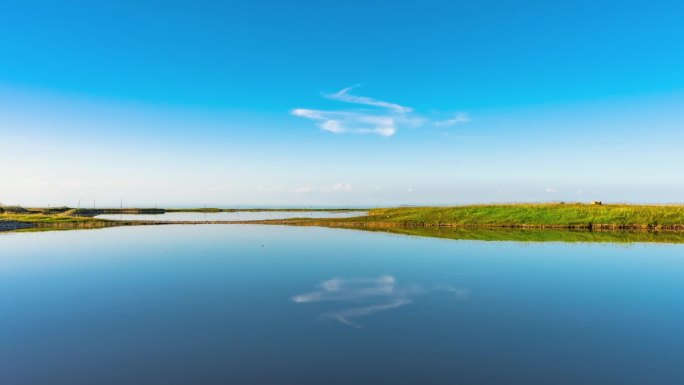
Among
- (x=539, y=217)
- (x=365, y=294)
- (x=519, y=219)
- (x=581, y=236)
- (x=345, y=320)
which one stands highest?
(x=539, y=217)

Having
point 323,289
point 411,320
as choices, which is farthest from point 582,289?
point 323,289

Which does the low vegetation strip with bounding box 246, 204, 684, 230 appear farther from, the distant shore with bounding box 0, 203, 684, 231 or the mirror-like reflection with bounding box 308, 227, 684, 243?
the mirror-like reflection with bounding box 308, 227, 684, 243

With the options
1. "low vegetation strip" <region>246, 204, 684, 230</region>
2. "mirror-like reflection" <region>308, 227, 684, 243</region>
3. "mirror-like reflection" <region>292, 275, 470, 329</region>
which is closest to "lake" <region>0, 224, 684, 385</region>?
"mirror-like reflection" <region>292, 275, 470, 329</region>

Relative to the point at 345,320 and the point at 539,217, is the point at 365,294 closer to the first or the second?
the point at 345,320

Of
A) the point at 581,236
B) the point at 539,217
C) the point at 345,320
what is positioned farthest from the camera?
the point at 539,217

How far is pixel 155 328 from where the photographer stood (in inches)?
695

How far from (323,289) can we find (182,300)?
27.0ft

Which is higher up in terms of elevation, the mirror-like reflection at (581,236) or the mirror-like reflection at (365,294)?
the mirror-like reflection at (581,236)

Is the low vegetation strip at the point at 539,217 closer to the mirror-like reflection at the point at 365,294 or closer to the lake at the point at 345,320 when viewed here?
the lake at the point at 345,320

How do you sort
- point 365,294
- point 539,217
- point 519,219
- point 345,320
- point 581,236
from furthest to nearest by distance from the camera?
point 519,219, point 539,217, point 581,236, point 365,294, point 345,320

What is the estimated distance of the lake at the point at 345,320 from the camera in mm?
13297

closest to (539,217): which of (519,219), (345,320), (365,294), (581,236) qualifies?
(519,219)

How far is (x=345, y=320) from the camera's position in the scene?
1844cm

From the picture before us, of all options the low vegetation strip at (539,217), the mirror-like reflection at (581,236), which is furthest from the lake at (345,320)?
the low vegetation strip at (539,217)
